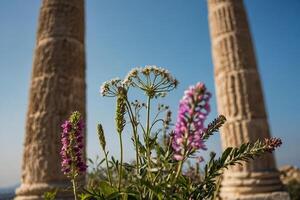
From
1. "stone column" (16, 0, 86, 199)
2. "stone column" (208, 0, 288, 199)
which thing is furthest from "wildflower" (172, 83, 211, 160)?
"stone column" (208, 0, 288, 199)

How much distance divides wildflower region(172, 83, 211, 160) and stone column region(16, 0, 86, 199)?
14.7ft

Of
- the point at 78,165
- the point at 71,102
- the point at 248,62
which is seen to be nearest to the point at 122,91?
the point at 78,165

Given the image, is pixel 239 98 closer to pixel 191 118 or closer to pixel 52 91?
pixel 52 91

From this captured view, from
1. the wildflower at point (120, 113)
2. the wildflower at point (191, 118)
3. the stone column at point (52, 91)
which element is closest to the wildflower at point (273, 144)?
the wildflower at point (191, 118)

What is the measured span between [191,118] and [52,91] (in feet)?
16.8

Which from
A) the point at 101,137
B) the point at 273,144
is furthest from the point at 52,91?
the point at 273,144

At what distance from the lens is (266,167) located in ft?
21.1

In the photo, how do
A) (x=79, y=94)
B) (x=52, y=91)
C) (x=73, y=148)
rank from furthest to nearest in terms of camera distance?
(x=79, y=94) < (x=52, y=91) < (x=73, y=148)

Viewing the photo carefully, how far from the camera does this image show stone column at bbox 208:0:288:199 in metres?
6.27

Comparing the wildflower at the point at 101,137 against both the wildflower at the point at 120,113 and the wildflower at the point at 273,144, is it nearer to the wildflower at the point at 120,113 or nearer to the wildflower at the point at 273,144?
the wildflower at the point at 120,113

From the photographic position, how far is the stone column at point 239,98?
20.6 ft

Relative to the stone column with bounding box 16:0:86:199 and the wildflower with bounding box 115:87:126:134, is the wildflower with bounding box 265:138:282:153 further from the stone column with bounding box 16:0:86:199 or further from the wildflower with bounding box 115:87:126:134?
the stone column with bounding box 16:0:86:199

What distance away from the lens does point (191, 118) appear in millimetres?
808

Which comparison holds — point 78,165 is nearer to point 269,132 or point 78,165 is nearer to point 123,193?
point 123,193
